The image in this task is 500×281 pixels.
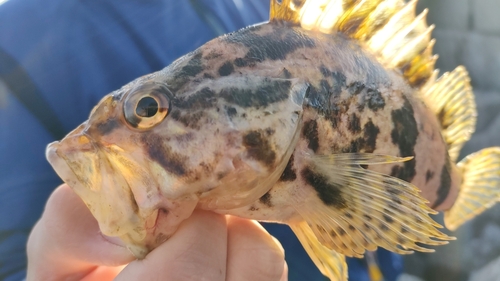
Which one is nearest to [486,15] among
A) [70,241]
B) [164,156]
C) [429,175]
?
[429,175]

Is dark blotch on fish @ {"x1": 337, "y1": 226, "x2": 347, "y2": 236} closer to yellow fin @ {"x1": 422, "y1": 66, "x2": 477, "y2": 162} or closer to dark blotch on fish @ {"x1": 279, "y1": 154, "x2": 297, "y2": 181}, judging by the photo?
dark blotch on fish @ {"x1": 279, "y1": 154, "x2": 297, "y2": 181}

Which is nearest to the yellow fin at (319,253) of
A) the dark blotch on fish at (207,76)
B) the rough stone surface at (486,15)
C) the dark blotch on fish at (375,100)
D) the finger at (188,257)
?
the finger at (188,257)

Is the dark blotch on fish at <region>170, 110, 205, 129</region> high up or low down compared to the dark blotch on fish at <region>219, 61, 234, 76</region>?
down

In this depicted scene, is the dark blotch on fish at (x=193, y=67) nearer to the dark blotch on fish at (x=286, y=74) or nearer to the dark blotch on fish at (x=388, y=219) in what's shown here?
the dark blotch on fish at (x=286, y=74)

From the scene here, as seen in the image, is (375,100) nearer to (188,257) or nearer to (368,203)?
(368,203)

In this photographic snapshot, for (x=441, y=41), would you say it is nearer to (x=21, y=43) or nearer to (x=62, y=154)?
(x=21, y=43)

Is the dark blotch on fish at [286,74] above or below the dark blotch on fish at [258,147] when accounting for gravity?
above

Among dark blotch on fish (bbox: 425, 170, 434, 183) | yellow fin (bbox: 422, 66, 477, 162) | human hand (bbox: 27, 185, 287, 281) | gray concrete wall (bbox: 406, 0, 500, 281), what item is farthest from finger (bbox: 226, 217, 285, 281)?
gray concrete wall (bbox: 406, 0, 500, 281)
